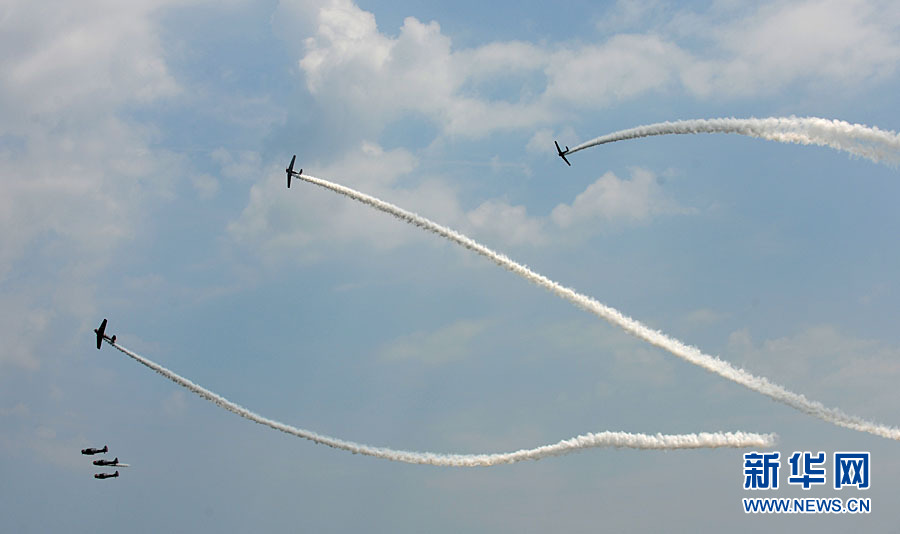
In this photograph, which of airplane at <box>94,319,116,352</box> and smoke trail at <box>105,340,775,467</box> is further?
airplane at <box>94,319,116,352</box>

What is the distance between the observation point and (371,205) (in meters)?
110

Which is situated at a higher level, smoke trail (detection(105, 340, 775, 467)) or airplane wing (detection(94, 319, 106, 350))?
airplane wing (detection(94, 319, 106, 350))

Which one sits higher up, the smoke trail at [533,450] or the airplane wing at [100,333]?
the airplane wing at [100,333]

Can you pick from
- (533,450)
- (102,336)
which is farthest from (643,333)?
(102,336)

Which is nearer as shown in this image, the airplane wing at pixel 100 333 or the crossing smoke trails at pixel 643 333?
the crossing smoke trails at pixel 643 333

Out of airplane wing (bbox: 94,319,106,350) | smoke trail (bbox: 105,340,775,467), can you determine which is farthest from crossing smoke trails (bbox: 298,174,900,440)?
airplane wing (bbox: 94,319,106,350)

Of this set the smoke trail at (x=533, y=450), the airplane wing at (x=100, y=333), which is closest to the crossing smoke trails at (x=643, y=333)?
the smoke trail at (x=533, y=450)

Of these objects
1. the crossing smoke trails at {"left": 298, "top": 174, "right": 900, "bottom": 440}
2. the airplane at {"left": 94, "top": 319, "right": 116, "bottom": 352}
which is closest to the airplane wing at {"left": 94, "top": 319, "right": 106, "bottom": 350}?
the airplane at {"left": 94, "top": 319, "right": 116, "bottom": 352}

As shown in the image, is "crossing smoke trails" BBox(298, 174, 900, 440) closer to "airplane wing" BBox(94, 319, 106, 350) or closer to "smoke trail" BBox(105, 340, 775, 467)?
"smoke trail" BBox(105, 340, 775, 467)

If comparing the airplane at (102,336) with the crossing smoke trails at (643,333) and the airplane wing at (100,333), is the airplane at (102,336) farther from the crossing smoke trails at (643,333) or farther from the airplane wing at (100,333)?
the crossing smoke trails at (643,333)

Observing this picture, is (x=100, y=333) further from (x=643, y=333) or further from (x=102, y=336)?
(x=643, y=333)

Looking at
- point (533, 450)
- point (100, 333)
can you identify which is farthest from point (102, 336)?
point (533, 450)

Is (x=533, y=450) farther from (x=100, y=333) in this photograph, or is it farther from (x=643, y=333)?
(x=100, y=333)

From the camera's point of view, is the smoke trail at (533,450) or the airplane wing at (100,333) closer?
the smoke trail at (533,450)
